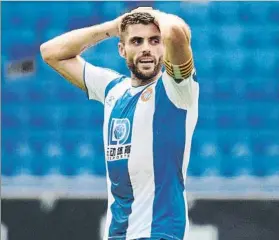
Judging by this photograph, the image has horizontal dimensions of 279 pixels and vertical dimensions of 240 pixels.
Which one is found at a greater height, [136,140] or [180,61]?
[180,61]

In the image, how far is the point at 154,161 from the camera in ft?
12.1

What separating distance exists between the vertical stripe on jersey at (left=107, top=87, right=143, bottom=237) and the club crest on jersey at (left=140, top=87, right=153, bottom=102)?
0.09ft

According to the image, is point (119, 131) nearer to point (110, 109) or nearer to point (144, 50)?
point (110, 109)

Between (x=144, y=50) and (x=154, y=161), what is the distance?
361 millimetres

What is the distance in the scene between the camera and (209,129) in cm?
727

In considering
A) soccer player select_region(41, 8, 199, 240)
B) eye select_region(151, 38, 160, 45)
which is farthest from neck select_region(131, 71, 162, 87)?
eye select_region(151, 38, 160, 45)

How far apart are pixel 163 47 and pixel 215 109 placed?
3.65 metres

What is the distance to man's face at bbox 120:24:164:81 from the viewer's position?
12.1ft

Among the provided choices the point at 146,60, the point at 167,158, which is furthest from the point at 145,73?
the point at 167,158

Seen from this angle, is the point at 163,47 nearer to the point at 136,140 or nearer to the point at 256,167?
the point at 136,140

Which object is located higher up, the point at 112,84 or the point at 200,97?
the point at 112,84

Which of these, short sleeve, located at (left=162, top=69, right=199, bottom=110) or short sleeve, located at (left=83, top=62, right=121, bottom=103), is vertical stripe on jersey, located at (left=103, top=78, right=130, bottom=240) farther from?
short sleeve, located at (left=162, top=69, right=199, bottom=110)

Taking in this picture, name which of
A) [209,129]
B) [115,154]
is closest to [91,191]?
[209,129]

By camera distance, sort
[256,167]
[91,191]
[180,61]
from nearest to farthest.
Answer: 1. [180,61]
2. [91,191]
3. [256,167]
